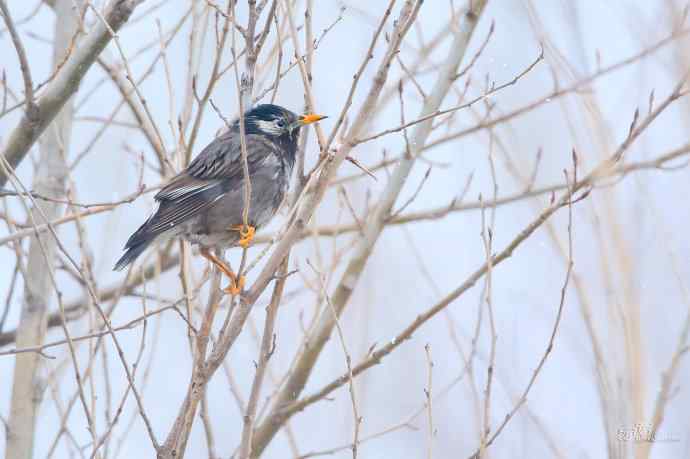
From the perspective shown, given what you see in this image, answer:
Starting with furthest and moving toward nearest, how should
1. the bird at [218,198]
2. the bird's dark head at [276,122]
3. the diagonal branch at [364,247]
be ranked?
the bird's dark head at [276,122]
the bird at [218,198]
the diagonal branch at [364,247]

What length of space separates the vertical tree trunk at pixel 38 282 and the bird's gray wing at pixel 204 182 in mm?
621

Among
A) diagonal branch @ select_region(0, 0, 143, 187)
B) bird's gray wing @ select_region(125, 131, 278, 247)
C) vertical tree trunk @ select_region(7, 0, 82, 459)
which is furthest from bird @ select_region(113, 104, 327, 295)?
diagonal branch @ select_region(0, 0, 143, 187)

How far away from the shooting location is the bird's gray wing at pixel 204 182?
17.0ft

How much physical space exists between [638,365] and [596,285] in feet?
3.35

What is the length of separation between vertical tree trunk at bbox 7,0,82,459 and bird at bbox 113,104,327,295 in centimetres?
58

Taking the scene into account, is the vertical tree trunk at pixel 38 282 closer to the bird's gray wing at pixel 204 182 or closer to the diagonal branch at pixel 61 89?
the diagonal branch at pixel 61 89

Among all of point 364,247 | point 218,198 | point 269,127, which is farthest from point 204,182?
point 364,247

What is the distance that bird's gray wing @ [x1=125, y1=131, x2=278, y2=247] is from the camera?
17.0 ft

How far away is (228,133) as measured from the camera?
5.72 meters

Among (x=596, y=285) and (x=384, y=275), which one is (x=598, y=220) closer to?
(x=596, y=285)

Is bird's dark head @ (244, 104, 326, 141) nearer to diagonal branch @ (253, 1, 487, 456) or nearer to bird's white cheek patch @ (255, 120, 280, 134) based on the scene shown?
bird's white cheek patch @ (255, 120, 280, 134)

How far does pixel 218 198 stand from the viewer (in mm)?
5359

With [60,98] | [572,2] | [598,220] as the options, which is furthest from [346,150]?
[60,98]

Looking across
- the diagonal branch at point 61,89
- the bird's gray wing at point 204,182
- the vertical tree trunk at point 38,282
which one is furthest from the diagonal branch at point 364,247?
the diagonal branch at point 61,89
